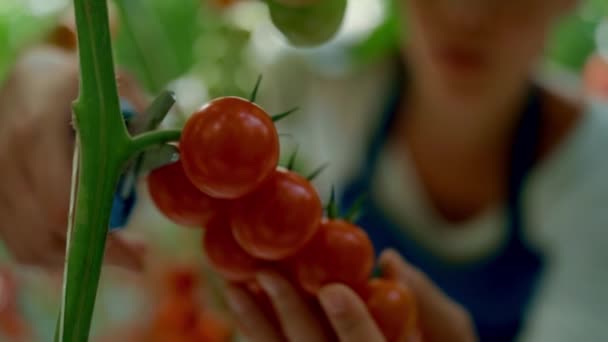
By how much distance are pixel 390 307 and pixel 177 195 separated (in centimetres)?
7

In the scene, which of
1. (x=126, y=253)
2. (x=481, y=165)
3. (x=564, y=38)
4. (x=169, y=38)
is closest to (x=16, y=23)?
(x=169, y=38)

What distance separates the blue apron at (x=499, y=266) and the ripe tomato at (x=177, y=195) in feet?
1.67

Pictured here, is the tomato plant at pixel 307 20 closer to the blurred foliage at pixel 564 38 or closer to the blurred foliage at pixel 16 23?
the blurred foliage at pixel 16 23

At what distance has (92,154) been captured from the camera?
0.16 metres

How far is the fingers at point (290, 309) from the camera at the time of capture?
21cm

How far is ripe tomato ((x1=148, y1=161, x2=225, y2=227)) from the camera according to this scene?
20 centimetres

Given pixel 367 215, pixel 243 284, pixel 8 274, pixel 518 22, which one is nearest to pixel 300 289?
pixel 243 284

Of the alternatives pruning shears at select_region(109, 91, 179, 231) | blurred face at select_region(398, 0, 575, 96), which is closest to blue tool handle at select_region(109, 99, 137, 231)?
pruning shears at select_region(109, 91, 179, 231)

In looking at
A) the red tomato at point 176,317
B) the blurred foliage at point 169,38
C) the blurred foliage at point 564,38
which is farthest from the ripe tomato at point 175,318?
the blurred foliage at point 564,38

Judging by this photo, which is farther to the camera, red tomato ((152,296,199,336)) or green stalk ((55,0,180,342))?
red tomato ((152,296,199,336))

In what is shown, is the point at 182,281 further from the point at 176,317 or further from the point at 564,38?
the point at 564,38

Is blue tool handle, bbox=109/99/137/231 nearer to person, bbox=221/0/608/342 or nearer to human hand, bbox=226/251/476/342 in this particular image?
human hand, bbox=226/251/476/342

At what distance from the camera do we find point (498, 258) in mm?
710

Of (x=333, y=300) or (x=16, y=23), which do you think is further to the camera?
(x=16, y=23)
